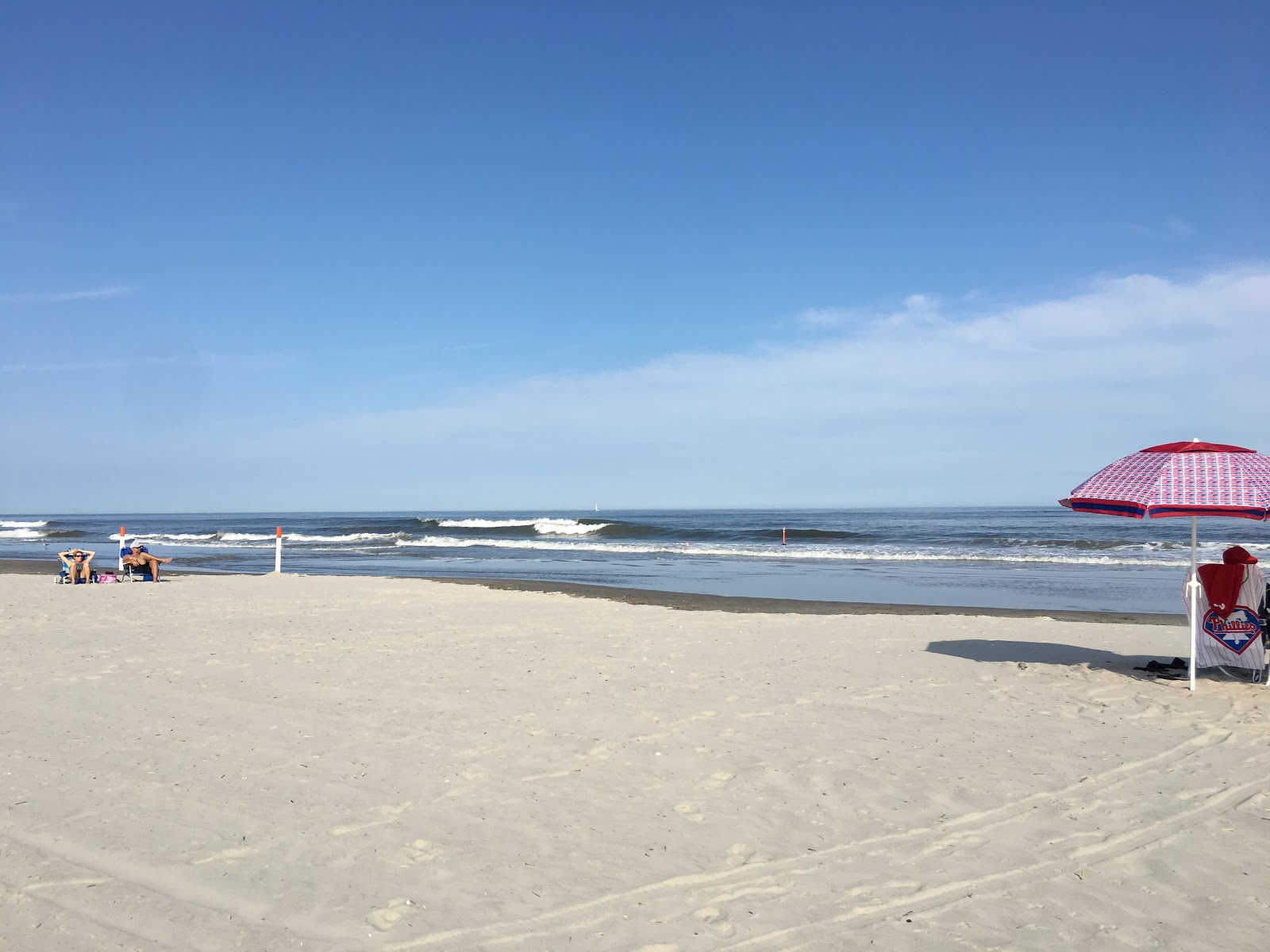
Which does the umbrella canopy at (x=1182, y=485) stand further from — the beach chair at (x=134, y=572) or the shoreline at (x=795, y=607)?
the beach chair at (x=134, y=572)

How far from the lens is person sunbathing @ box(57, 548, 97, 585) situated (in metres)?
17.9

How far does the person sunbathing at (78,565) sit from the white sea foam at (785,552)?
69.6ft

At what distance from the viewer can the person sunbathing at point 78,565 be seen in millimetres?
17922

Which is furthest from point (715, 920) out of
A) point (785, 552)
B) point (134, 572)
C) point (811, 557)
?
point (785, 552)

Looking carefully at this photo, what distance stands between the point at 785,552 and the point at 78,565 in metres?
24.8

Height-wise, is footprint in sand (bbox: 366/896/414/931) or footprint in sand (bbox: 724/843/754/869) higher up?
footprint in sand (bbox: 366/896/414/931)

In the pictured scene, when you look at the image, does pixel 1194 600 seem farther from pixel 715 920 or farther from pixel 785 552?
pixel 785 552

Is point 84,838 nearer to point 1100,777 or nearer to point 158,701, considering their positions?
point 158,701

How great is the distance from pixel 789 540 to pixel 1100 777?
42.5 meters

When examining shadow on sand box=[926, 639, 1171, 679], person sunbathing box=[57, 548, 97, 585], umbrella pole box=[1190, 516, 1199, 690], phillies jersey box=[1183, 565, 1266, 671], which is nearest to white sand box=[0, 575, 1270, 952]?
shadow on sand box=[926, 639, 1171, 679]

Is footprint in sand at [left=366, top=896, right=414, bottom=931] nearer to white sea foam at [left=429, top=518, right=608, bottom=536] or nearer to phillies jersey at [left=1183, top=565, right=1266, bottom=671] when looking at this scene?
phillies jersey at [left=1183, top=565, right=1266, bottom=671]

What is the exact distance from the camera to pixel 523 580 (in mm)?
22734

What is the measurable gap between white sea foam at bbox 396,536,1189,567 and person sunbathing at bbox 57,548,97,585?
2121 cm

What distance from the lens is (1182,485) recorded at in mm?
7723
